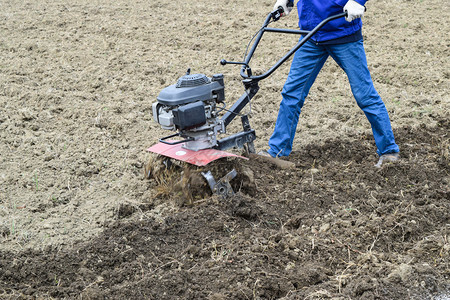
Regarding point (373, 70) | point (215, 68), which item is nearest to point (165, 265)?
point (215, 68)

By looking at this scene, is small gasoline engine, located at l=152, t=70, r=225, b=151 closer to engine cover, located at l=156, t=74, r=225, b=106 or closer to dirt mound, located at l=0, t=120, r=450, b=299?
engine cover, located at l=156, t=74, r=225, b=106

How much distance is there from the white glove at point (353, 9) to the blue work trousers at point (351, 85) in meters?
0.32

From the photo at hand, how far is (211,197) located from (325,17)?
1537mm

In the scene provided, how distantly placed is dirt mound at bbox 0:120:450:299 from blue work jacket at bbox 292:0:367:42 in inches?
40.9

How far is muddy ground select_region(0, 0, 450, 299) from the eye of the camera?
2705 mm

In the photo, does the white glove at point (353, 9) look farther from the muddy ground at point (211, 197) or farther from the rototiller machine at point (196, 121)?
the muddy ground at point (211, 197)

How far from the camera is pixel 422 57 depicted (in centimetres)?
631

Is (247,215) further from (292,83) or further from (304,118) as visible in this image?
(304,118)

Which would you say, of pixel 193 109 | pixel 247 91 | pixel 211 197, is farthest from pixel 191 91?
pixel 211 197

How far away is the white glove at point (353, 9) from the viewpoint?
3.40 meters

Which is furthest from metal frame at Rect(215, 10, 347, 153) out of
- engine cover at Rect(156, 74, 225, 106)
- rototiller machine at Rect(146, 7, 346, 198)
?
engine cover at Rect(156, 74, 225, 106)

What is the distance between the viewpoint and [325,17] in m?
3.72

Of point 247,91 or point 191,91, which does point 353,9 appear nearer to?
point 247,91

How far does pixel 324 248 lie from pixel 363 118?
7.60ft
